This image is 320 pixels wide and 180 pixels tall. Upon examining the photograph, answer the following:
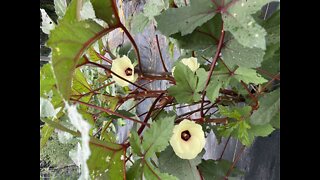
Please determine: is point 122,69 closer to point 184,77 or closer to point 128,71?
point 128,71

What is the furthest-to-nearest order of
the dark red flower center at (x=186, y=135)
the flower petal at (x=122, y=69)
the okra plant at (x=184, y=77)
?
the flower petal at (x=122, y=69), the dark red flower center at (x=186, y=135), the okra plant at (x=184, y=77)

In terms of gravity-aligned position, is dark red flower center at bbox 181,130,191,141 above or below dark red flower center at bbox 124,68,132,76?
below

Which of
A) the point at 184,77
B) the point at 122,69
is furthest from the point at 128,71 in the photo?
the point at 184,77

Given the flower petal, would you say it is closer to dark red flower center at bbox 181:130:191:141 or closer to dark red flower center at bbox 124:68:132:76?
dark red flower center at bbox 124:68:132:76

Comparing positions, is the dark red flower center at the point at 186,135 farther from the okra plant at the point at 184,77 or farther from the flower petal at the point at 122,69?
the flower petal at the point at 122,69

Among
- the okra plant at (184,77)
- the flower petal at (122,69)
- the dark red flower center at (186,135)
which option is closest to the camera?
the okra plant at (184,77)

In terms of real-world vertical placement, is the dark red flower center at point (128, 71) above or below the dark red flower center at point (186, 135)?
above

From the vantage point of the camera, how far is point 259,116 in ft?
1.45

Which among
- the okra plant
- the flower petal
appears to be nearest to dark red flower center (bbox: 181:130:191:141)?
the okra plant

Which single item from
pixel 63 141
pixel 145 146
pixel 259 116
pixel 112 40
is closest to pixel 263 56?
pixel 259 116

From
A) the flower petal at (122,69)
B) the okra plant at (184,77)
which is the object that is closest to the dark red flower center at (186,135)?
the okra plant at (184,77)

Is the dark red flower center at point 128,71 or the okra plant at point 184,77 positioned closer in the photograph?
the okra plant at point 184,77
